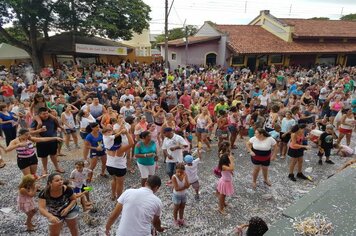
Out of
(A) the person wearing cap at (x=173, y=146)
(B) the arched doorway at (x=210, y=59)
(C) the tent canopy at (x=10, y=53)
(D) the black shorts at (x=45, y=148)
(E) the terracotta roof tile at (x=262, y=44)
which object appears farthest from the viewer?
(B) the arched doorway at (x=210, y=59)

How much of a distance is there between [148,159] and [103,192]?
4.56 feet

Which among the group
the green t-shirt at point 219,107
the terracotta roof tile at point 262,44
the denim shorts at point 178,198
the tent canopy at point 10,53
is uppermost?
the terracotta roof tile at point 262,44

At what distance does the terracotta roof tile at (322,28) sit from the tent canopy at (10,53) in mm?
25971

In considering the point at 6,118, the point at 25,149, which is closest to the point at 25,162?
the point at 25,149

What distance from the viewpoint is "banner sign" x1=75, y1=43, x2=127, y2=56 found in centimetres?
2181

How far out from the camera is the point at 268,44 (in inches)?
1032

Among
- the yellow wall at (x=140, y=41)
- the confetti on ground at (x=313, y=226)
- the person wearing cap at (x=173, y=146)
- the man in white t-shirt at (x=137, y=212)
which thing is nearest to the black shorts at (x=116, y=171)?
the person wearing cap at (x=173, y=146)

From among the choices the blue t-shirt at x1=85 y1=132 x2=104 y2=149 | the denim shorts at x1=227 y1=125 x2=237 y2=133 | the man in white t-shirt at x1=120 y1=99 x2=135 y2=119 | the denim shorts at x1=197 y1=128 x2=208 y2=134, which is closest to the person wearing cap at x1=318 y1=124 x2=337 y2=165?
the denim shorts at x1=227 y1=125 x2=237 y2=133

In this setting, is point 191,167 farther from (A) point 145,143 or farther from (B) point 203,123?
(B) point 203,123

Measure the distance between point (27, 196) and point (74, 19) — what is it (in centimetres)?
1988

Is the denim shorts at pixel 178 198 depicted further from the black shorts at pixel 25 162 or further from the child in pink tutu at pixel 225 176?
the black shorts at pixel 25 162

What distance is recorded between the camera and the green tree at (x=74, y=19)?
19.8 meters

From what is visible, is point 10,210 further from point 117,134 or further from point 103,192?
point 117,134

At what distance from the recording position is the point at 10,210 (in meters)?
5.10
